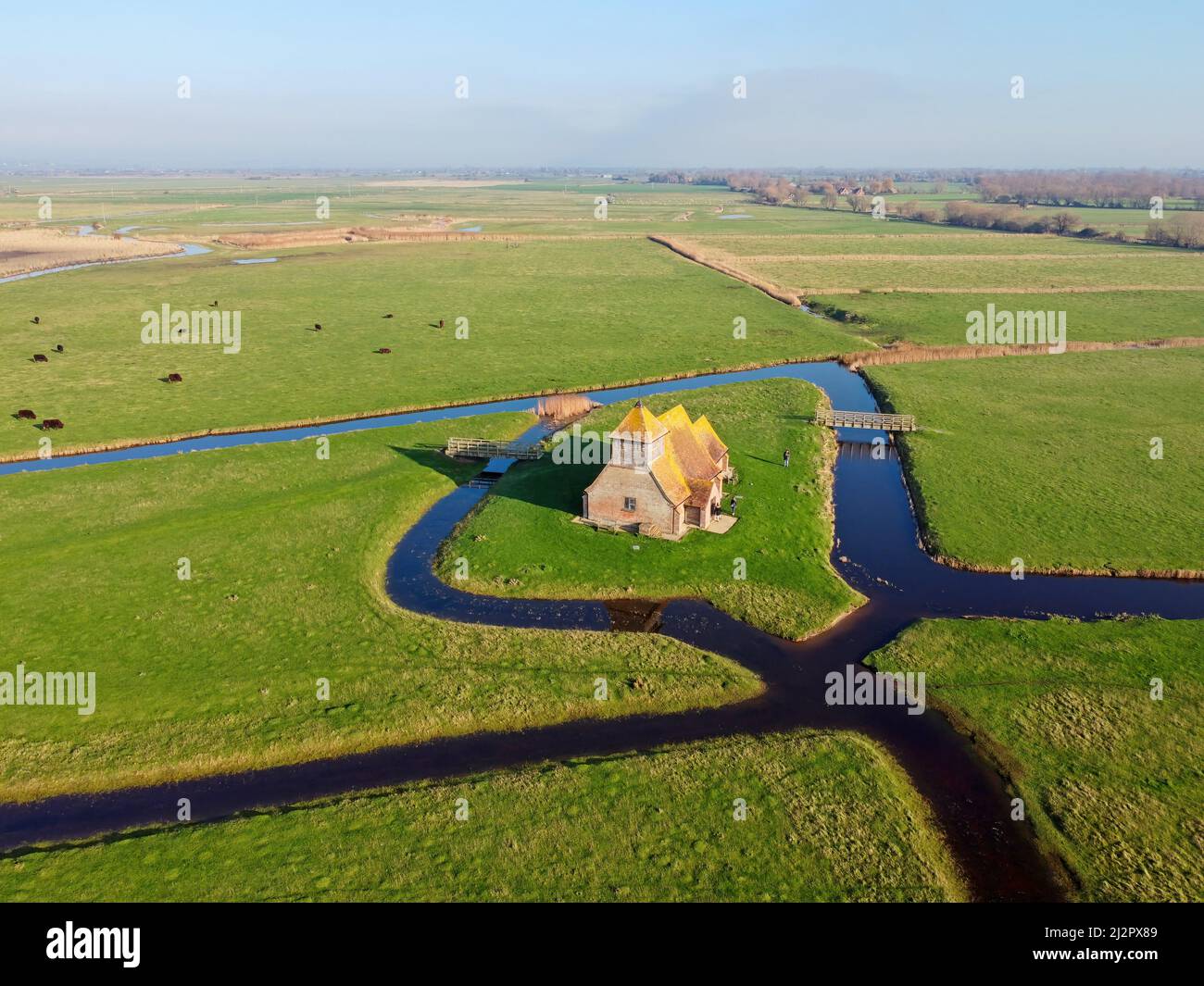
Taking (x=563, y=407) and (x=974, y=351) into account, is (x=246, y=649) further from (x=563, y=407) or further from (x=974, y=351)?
(x=974, y=351)

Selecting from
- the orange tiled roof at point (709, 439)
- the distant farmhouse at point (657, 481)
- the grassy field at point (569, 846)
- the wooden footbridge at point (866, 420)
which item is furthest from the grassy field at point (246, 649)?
the wooden footbridge at point (866, 420)

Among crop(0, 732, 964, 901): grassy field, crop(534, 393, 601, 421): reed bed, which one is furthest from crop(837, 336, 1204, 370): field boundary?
crop(0, 732, 964, 901): grassy field

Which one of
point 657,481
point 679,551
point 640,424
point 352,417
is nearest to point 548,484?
point 657,481

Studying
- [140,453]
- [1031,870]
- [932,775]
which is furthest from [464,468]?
[1031,870]

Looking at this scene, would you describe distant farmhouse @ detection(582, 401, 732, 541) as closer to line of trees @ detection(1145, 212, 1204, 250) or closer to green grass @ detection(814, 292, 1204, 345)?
green grass @ detection(814, 292, 1204, 345)
